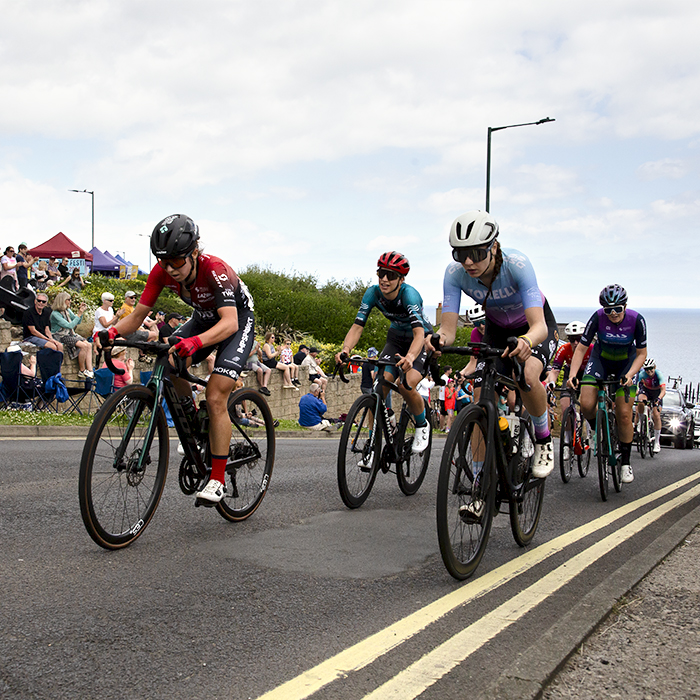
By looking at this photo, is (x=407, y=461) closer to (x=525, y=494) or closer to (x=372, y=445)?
(x=372, y=445)

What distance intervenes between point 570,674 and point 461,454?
1.55 meters

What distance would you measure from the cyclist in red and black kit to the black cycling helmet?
16.0 ft

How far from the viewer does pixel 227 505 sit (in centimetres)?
571

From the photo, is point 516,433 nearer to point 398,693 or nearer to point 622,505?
point 398,693

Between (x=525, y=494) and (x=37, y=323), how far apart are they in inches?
477

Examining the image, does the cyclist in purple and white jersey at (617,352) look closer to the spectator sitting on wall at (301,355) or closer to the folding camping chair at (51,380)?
the folding camping chair at (51,380)

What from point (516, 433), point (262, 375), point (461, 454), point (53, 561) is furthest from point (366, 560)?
point (262, 375)

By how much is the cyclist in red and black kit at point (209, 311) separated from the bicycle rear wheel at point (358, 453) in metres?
1.33

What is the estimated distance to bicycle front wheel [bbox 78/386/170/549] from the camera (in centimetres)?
449

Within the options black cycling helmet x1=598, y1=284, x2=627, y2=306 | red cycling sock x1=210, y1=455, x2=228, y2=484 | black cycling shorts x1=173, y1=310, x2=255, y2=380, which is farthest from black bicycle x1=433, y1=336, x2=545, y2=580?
black cycling helmet x1=598, y1=284, x2=627, y2=306

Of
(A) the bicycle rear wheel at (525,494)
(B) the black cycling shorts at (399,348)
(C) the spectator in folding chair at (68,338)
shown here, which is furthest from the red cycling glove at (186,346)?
(C) the spectator in folding chair at (68,338)

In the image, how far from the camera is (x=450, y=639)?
11.8 ft

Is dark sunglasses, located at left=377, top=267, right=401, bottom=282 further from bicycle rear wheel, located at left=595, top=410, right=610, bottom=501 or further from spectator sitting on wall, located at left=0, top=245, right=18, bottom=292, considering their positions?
spectator sitting on wall, located at left=0, top=245, right=18, bottom=292

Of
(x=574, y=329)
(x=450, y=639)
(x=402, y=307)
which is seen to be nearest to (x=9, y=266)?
(x=574, y=329)
